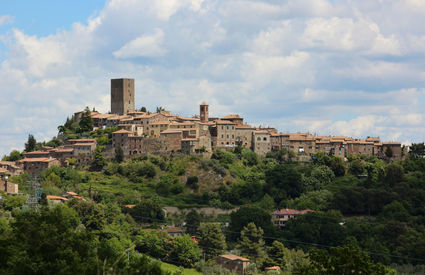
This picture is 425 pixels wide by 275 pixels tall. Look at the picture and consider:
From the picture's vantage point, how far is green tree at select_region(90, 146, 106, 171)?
88562mm

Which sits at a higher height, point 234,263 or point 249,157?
point 249,157

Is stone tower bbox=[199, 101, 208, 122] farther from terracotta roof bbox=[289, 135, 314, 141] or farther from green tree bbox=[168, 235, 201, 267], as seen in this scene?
green tree bbox=[168, 235, 201, 267]

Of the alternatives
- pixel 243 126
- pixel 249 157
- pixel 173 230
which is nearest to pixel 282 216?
pixel 173 230

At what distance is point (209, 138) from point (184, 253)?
28.1 m

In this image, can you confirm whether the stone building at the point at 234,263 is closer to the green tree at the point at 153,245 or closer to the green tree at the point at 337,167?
the green tree at the point at 153,245

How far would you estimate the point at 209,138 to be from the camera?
310 ft

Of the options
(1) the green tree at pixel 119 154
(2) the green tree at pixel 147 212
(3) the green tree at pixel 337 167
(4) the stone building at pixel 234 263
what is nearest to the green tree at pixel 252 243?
(4) the stone building at pixel 234 263

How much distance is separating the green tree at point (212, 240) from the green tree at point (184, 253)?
2654 millimetres

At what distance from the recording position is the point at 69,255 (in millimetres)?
40188

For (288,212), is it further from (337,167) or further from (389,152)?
(389,152)

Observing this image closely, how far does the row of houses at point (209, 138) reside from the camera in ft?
302

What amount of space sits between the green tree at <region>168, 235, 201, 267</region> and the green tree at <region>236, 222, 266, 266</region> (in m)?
5.95

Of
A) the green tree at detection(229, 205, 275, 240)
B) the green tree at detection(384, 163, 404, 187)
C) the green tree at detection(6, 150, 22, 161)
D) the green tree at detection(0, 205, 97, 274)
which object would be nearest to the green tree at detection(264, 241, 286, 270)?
the green tree at detection(229, 205, 275, 240)

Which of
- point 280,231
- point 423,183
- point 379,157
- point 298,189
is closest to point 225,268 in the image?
point 280,231
